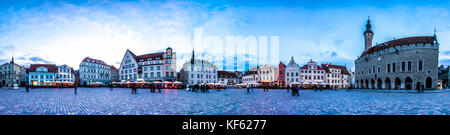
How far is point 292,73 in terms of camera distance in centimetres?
6109

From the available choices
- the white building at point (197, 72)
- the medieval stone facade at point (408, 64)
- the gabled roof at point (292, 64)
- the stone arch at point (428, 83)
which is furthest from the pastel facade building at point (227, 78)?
the stone arch at point (428, 83)

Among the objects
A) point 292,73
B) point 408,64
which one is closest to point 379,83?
point 408,64

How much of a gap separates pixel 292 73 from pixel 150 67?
147 feet

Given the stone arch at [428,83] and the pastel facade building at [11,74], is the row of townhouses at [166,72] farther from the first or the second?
the stone arch at [428,83]

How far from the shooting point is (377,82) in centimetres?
4538

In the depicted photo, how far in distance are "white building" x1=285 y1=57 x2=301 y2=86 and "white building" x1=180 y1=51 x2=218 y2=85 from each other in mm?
24075

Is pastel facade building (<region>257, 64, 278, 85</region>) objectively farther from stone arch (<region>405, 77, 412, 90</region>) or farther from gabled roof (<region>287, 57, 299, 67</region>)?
stone arch (<region>405, 77, 412, 90</region>)

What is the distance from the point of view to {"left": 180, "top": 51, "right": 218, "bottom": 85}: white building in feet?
183

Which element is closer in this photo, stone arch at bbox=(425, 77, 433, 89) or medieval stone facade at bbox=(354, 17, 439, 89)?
medieval stone facade at bbox=(354, 17, 439, 89)

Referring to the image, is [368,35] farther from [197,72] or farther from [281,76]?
[197,72]

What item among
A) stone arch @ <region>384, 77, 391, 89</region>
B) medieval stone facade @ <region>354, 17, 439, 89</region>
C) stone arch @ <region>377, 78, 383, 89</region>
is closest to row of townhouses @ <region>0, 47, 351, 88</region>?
stone arch @ <region>377, 78, 383, 89</region>
